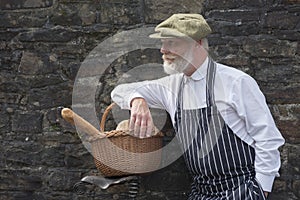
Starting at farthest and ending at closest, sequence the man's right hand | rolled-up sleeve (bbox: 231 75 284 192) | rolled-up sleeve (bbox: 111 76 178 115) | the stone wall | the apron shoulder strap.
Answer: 1. the stone wall
2. rolled-up sleeve (bbox: 111 76 178 115)
3. the man's right hand
4. the apron shoulder strap
5. rolled-up sleeve (bbox: 231 75 284 192)

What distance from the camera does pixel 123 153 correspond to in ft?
10.1

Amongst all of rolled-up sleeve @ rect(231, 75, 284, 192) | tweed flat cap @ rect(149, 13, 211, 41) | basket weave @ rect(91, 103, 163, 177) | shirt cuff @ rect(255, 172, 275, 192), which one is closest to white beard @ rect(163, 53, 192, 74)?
tweed flat cap @ rect(149, 13, 211, 41)

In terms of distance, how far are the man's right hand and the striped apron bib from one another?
19cm

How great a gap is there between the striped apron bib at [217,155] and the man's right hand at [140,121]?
0.63 feet

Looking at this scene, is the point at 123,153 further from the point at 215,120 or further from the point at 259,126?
the point at 259,126

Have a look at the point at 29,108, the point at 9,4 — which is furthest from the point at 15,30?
the point at 29,108

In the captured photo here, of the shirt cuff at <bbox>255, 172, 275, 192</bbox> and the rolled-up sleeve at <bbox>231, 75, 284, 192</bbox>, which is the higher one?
the rolled-up sleeve at <bbox>231, 75, 284, 192</bbox>

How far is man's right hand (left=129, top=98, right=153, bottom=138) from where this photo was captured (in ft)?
9.92

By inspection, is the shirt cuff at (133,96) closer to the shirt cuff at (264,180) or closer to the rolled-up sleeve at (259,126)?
the rolled-up sleeve at (259,126)

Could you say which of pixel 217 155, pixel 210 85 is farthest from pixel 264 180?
pixel 210 85

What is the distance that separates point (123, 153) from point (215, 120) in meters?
0.54

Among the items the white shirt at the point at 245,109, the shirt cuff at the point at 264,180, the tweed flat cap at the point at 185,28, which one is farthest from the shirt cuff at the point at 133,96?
the shirt cuff at the point at 264,180

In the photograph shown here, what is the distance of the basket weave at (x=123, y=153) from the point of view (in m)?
3.06

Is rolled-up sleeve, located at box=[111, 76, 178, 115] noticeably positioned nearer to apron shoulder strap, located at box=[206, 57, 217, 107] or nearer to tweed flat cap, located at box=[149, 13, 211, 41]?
apron shoulder strap, located at box=[206, 57, 217, 107]
